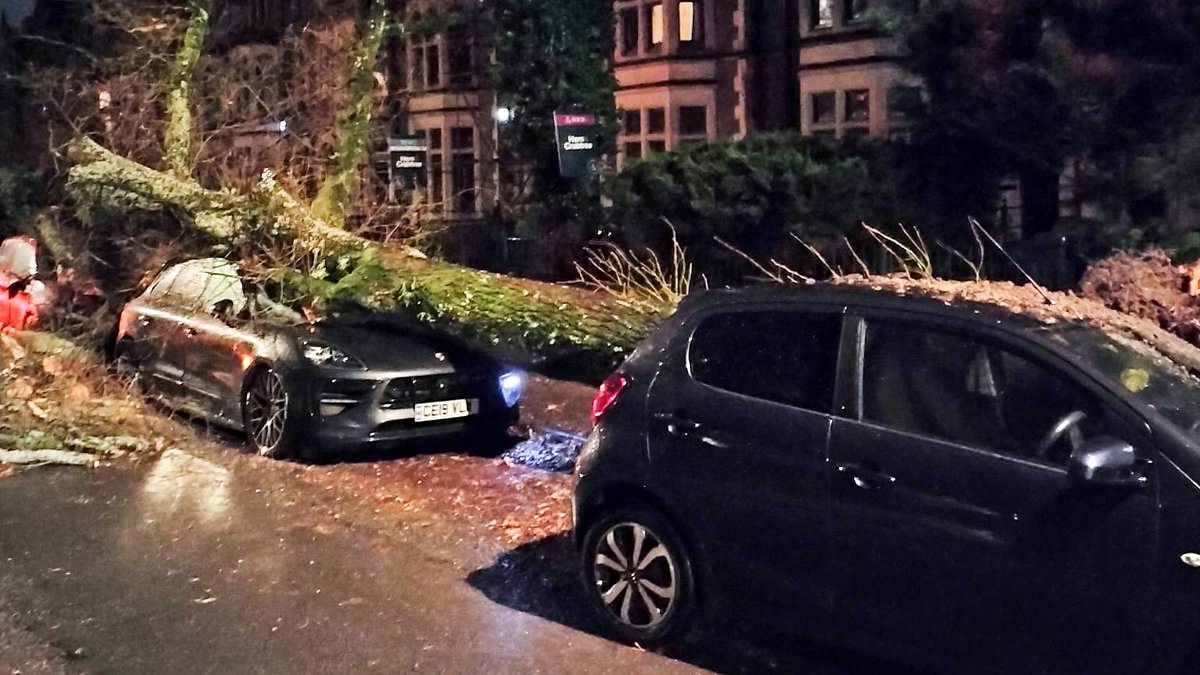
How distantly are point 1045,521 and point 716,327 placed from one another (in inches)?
70.2

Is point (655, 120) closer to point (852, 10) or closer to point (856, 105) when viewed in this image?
point (856, 105)

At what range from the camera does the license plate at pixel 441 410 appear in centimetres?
996

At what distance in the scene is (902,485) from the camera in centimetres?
517

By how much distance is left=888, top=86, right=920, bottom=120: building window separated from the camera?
13992 mm

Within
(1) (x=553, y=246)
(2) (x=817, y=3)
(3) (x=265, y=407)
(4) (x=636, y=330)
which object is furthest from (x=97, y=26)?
(2) (x=817, y=3)

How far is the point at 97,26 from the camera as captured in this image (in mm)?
17031

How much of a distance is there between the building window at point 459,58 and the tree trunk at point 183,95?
51.4 ft

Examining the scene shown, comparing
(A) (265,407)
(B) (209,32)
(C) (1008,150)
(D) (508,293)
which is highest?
(B) (209,32)

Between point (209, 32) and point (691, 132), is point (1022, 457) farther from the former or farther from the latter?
point (691, 132)

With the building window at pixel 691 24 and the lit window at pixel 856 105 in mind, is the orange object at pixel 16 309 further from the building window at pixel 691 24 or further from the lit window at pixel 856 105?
the building window at pixel 691 24

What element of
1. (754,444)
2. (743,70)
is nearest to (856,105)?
(743,70)

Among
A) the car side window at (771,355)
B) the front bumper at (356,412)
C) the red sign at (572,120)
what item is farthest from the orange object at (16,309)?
the car side window at (771,355)

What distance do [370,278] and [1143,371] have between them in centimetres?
726

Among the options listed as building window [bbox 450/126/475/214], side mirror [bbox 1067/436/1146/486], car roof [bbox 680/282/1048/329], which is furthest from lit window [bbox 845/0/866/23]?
side mirror [bbox 1067/436/1146/486]
